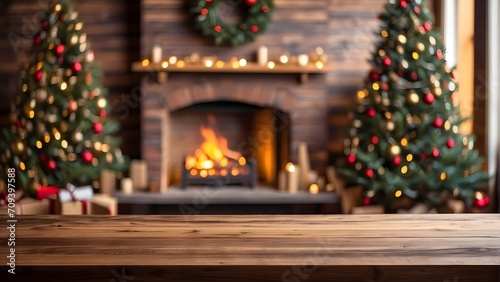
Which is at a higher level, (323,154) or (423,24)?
(423,24)

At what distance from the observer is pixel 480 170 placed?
4082 mm

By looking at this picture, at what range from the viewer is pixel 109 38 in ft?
17.0

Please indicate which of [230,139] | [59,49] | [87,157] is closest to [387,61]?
[230,139]

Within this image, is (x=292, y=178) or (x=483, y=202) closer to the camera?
(x=483, y=202)

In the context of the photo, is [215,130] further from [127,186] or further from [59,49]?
[59,49]

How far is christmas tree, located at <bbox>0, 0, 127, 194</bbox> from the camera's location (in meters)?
4.45

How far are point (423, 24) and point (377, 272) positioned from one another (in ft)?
9.10

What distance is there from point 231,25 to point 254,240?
3.27m

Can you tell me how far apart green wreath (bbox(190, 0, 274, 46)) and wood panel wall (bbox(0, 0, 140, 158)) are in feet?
2.19

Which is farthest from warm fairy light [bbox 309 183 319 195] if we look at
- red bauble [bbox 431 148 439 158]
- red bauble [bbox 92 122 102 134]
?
red bauble [bbox 92 122 102 134]

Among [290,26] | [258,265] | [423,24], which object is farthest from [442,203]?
[258,265]

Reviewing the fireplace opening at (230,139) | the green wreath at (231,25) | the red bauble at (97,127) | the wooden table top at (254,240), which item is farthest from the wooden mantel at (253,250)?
the fireplace opening at (230,139)

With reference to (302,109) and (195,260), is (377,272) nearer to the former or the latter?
(195,260)

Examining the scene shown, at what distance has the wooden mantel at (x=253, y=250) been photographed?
1710 millimetres
